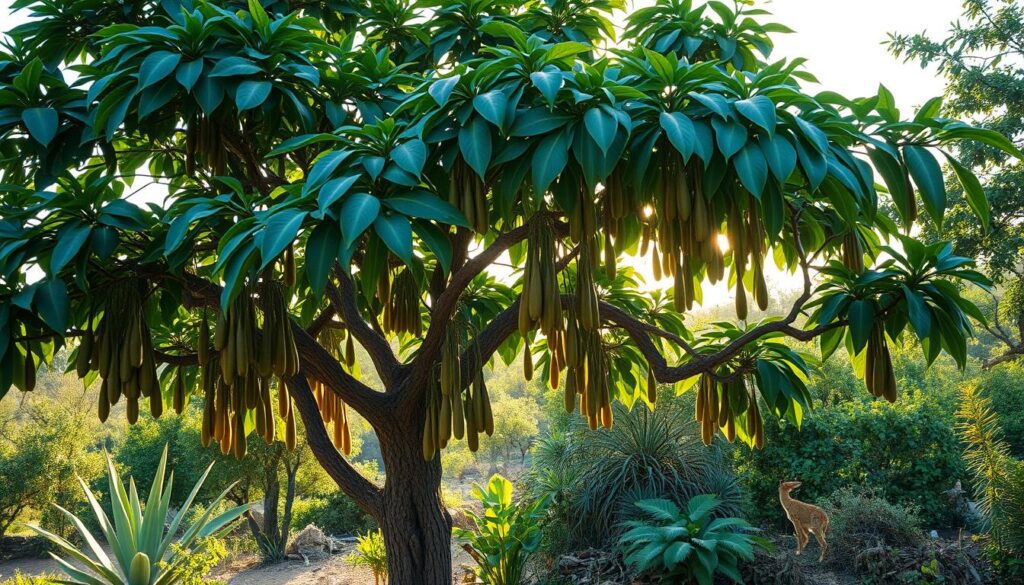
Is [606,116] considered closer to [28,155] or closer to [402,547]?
[28,155]

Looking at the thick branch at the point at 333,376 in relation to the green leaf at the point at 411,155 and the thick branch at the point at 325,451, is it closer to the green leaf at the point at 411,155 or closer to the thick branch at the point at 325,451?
the thick branch at the point at 325,451

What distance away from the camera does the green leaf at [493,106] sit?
2.08m

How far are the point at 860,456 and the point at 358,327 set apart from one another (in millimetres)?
7901

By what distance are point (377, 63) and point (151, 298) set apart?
1.52 metres

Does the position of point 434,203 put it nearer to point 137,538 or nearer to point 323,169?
point 323,169

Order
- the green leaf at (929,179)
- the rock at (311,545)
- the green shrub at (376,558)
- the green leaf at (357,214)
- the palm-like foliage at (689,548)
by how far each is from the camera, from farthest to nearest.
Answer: the rock at (311,545) → the green shrub at (376,558) → the palm-like foliage at (689,548) → the green leaf at (929,179) → the green leaf at (357,214)

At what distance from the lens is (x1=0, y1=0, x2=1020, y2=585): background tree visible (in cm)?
215

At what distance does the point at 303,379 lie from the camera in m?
4.18

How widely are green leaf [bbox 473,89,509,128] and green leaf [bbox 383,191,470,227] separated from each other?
0.25m

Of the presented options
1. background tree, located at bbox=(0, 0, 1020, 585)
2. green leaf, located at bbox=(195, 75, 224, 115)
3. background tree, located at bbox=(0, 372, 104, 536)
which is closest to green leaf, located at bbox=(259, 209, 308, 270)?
background tree, located at bbox=(0, 0, 1020, 585)

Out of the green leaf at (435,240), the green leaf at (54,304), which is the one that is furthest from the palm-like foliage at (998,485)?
the green leaf at (54,304)

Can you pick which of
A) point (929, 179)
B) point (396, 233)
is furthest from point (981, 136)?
point (396, 233)

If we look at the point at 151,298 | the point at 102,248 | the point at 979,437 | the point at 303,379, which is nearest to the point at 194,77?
the point at 102,248

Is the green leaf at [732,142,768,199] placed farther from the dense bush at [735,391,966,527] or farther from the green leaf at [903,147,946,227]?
the dense bush at [735,391,966,527]
